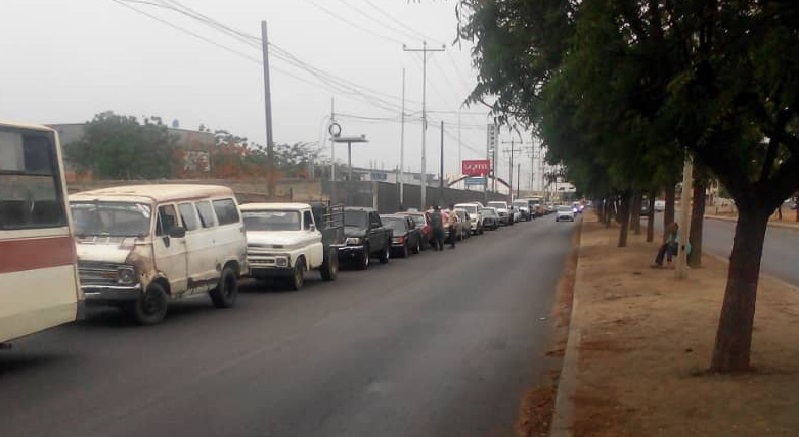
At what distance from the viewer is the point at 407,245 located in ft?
101

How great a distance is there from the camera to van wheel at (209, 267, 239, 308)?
15219 millimetres

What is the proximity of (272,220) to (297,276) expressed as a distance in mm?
1652

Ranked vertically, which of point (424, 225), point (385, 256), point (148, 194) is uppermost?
point (148, 194)

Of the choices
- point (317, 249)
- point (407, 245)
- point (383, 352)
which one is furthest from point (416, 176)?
point (383, 352)

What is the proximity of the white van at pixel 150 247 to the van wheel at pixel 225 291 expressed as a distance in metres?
0.02

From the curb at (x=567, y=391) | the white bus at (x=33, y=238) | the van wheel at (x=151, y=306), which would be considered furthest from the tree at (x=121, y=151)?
the curb at (x=567, y=391)

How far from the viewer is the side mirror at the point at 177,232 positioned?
13531 millimetres

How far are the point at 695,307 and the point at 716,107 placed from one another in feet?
24.6

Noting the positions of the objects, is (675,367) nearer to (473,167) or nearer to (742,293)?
(742,293)

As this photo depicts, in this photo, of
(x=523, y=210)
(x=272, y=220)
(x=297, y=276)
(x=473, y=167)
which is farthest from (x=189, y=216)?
(x=473, y=167)

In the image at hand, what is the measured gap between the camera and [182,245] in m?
14.0

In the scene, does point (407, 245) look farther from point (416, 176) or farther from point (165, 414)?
point (416, 176)

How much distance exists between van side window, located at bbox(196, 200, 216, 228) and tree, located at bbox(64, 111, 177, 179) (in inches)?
1283

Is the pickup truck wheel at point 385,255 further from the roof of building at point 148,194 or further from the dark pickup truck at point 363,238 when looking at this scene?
the roof of building at point 148,194
